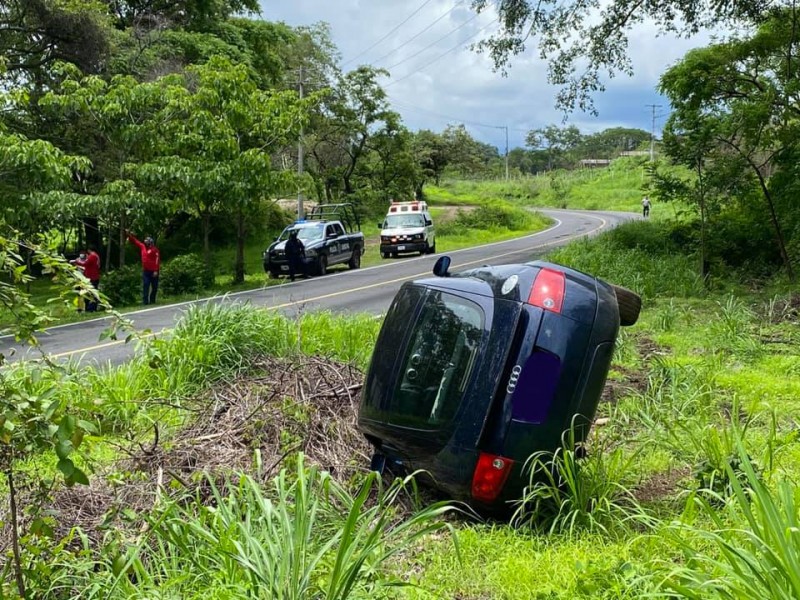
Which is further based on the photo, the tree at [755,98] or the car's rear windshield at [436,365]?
the tree at [755,98]

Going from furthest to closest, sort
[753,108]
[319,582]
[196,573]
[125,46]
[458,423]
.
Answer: [125,46]
[753,108]
[458,423]
[196,573]
[319,582]

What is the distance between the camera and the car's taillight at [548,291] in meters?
3.76

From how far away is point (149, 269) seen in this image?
15.8 m

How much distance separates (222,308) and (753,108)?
43.0 feet

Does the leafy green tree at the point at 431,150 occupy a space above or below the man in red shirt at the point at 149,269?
above

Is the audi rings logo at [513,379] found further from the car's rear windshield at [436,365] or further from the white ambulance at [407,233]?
the white ambulance at [407,233]

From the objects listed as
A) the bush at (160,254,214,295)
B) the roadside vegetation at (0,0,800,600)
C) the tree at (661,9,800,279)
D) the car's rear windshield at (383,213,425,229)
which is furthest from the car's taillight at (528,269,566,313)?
the car's rear windshield at (383,213,425,229)

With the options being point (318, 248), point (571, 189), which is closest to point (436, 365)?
point (318, 248)

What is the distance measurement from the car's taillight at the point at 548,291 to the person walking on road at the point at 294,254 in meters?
16.8

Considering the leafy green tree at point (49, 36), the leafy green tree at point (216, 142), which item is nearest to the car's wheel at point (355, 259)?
the leafy green tree at point (216, 142)

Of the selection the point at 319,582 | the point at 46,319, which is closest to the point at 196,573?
the point at 319,582

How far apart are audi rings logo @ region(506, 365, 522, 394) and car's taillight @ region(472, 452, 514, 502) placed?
36 cm

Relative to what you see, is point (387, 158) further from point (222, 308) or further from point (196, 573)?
point (196, 573)

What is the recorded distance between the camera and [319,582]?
107 inches
